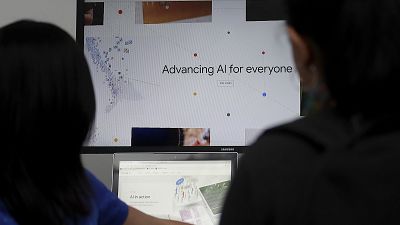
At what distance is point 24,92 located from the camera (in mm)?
941

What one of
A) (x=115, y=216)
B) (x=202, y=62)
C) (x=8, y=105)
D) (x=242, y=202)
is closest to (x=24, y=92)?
(x=8, y=105)

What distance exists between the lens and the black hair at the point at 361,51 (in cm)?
54

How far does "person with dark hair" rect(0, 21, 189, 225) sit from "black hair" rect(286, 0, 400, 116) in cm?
52

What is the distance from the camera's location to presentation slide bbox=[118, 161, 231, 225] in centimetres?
173

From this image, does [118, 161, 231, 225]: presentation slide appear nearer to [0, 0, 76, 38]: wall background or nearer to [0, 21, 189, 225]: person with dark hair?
[0, 0, 76, 38]: wall background

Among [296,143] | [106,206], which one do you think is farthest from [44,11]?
[296,143]

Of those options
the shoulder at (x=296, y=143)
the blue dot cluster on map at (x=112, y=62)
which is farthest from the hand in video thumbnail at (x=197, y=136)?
the shoulder at (x=296, y=143)

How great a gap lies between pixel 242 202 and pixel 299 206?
0.06 metres

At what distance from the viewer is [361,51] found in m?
0.54

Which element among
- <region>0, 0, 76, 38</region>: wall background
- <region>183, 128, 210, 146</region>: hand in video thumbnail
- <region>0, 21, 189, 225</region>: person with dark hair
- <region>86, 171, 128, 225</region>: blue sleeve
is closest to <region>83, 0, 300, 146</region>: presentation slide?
<region>183, 128, 210, 146</region>: hand in video thumbnail

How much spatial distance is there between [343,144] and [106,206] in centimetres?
74

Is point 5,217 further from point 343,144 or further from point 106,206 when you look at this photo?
point 343,144

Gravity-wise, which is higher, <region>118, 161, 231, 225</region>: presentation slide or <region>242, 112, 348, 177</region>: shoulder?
<region>242, 112, 348, 177</region>: shoulder

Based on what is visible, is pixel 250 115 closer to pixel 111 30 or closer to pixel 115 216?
pixel 111 30
